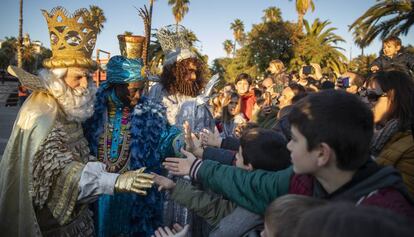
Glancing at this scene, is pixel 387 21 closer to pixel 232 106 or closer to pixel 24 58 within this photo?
pixel 232 106

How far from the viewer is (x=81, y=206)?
2.58 metres

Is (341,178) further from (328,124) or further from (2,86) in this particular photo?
(2,86)

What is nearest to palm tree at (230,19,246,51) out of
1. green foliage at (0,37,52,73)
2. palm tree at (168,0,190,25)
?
palm tree at (168,0,190,25)

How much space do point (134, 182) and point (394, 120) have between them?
1.73m

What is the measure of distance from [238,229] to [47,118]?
1.50 m

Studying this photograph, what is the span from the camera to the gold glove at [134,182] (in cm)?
216

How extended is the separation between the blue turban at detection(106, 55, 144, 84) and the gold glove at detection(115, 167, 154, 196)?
1.02m

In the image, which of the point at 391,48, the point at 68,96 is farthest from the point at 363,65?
the point at 68,96

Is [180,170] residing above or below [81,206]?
above

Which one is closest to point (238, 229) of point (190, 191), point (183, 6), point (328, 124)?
point (190, 191)

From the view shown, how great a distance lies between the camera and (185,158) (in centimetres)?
247

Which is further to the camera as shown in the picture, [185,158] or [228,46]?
[228,46]

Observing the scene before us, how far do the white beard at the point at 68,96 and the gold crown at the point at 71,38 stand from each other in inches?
3.6

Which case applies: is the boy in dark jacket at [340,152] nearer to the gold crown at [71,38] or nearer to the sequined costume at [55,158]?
the sequined costume at [55,158]
